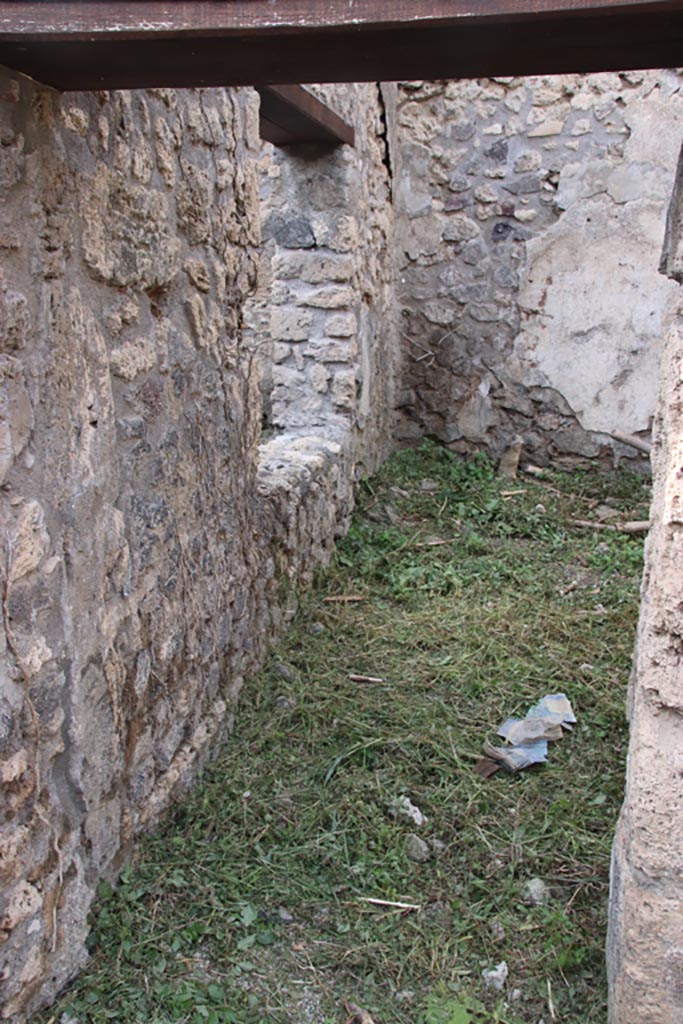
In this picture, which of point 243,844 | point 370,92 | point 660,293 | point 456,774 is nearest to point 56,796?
point 243,844

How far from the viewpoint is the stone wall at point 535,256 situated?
18.2 feet

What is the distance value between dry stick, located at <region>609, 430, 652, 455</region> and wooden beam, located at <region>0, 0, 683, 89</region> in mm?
4313

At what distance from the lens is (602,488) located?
19.2 feet

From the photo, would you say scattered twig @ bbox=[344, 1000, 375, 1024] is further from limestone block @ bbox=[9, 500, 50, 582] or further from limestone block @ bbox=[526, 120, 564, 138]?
limestone block @ bbox=[526, 120, 564, 138]

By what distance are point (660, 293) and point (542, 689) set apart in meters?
3.34

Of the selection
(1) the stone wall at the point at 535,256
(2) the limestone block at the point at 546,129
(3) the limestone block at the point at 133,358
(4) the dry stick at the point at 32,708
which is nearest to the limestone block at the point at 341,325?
(1) the stone wall at the point at 535,256

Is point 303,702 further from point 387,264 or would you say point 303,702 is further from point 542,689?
point 387,264

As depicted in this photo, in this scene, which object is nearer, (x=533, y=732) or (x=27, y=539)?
(x=27, y=539)

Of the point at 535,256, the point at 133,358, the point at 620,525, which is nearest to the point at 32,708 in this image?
the point at 133,358

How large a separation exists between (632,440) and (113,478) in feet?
14.6

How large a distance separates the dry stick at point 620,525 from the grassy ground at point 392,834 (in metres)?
0.72

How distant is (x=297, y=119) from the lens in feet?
13.5

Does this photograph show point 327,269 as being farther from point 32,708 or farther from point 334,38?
point 32,708

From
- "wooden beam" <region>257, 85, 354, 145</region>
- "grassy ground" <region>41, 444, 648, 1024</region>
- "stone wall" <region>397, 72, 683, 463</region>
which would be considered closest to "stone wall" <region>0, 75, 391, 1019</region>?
"grassy ground" <region>41, 444, 648, 1024</region>
